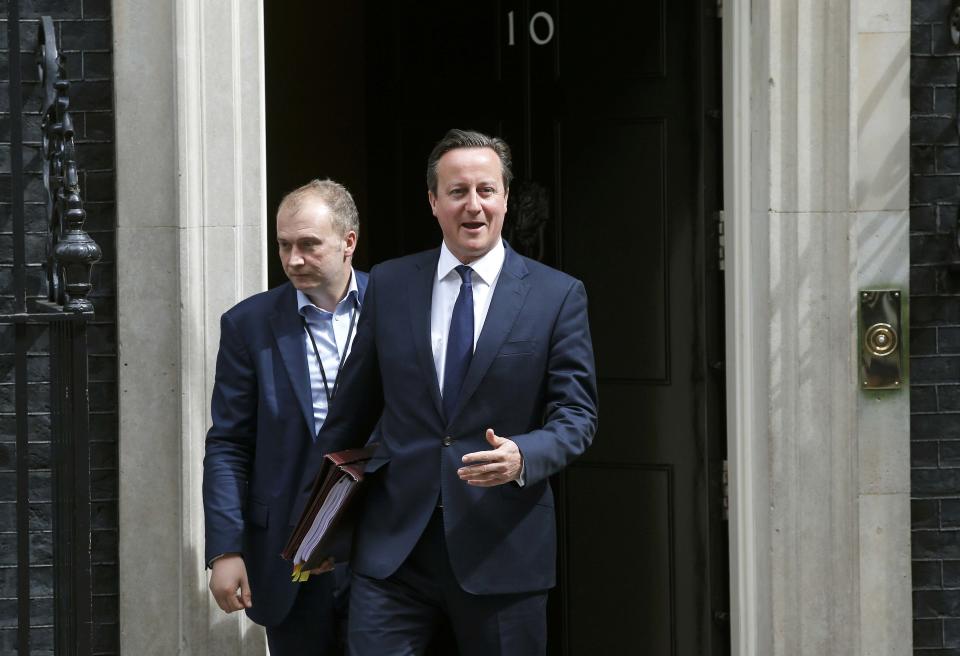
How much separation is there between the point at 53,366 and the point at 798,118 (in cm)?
264

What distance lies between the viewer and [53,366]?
4.12 meters

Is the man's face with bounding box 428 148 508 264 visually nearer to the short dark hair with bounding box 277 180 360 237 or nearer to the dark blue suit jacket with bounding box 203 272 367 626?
the short dark hair with bounding box 277 180 360 237

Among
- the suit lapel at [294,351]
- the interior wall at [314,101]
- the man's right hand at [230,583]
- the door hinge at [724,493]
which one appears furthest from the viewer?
the interior wall at [314,101]

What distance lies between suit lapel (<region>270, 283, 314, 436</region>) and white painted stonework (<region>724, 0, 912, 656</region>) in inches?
67.2

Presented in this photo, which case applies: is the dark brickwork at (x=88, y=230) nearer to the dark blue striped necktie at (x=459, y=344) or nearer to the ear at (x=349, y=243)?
the ear at (x=349, y=243)

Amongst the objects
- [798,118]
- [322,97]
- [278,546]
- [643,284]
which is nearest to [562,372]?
[278,546]

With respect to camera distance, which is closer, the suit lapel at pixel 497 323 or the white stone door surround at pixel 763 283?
the suit lapel at pixel 497 323

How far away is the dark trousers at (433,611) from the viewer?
3.93 meters

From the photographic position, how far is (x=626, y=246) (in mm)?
6191

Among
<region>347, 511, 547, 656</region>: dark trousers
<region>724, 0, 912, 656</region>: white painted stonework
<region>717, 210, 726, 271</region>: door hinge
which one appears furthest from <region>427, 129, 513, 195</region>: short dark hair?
<region>717, 210, 726, 271</region>: door hinge

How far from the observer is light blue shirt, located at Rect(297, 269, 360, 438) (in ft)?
14.6

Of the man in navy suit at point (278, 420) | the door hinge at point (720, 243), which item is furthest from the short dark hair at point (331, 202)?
the door hinge at point (720, 243)

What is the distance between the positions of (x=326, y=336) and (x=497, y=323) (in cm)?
79

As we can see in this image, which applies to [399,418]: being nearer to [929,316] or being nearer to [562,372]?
[562,372]
